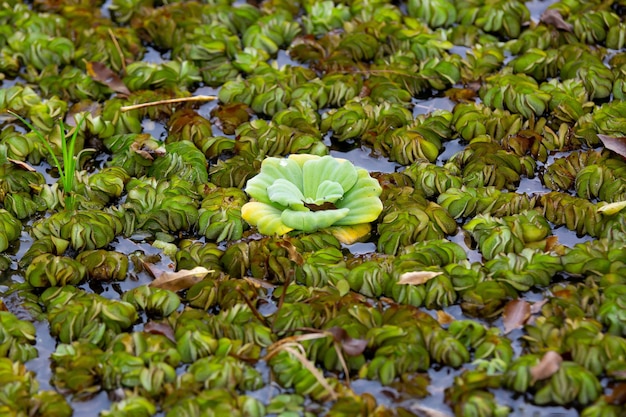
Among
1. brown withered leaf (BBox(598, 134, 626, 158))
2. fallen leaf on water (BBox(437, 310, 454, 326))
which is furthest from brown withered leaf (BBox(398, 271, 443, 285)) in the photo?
brown withered leaf (BBox(598, 134, 626, 158))

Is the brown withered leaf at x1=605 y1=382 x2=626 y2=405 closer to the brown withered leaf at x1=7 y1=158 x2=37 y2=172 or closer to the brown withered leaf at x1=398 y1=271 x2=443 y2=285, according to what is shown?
the brown withered leaf at x1=398 y1=271 x2=443 y2=285

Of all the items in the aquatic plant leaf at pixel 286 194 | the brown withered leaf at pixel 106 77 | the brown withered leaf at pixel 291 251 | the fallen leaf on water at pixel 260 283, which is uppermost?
the brown withered leaf at pixel 106 77

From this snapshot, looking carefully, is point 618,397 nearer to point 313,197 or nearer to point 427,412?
point 427,412

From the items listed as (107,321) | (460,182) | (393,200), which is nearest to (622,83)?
(460,182)

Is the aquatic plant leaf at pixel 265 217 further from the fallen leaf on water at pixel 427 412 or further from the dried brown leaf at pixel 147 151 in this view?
the fallen leaf on water at pixel 427 412

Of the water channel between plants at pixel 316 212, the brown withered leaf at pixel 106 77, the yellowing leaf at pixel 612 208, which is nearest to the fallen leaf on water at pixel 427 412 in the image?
the water channel between plants at pixel 316 212

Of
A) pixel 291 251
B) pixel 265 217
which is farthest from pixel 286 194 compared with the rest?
pixel 291 251

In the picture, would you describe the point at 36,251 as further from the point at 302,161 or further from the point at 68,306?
the point at 302,161
